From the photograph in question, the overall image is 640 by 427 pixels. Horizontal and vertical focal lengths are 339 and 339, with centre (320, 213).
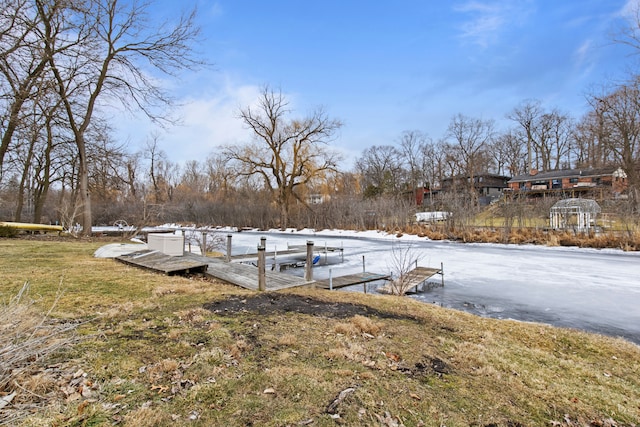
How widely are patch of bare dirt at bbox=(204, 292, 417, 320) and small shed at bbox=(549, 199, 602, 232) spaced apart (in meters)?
Answer: 16.5

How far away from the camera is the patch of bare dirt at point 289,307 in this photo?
4.45m

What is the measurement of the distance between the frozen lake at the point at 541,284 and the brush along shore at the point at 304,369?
1492 millimetres

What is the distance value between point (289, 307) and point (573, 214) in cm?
1960

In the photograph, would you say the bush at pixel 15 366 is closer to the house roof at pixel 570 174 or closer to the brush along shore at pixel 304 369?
the brush along shore at pixel 304 369

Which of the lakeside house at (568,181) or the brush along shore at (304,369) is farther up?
the lakeside house at (568,181)

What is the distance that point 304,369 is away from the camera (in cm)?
277

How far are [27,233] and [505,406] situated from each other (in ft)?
67.0

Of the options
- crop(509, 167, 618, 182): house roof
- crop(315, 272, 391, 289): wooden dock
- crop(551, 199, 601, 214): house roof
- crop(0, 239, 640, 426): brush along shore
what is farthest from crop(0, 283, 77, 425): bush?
crop(509, 167, 618, 182): house roof

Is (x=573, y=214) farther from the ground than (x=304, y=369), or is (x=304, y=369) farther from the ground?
(x=573, y=214)

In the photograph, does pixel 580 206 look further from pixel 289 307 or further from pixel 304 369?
pixel 304 369

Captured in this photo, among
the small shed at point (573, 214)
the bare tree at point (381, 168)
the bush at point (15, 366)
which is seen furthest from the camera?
the bare tree at point (381, 168)

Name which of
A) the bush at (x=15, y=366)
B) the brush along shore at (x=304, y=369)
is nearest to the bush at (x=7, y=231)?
the brush along shore at (x=304, y=369)

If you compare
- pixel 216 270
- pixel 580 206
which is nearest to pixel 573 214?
pixel 580 206

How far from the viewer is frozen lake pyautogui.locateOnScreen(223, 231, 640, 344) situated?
5758 millimetres
